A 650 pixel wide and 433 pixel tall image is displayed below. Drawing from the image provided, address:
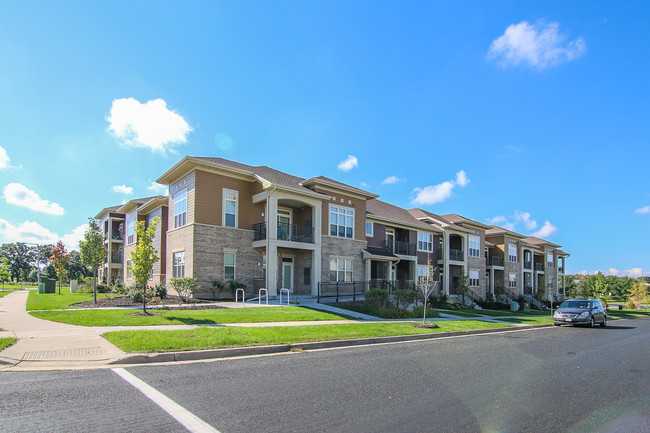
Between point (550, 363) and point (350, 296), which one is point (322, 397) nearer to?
point (550, 363)

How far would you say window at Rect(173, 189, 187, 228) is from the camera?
25.0 metres

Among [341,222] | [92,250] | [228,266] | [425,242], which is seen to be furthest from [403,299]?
[425,242]

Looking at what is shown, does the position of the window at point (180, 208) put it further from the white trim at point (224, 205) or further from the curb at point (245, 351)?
the curb at point (245, 351)

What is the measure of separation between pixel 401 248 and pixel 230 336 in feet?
87.5

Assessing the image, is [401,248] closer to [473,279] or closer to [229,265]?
[473,279]

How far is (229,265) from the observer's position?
2448 centimetres

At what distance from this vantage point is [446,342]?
12.5 meters

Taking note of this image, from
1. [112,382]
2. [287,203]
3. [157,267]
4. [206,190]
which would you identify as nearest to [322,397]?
[112,382]

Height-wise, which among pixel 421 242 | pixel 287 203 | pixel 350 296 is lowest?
pixel 350 296

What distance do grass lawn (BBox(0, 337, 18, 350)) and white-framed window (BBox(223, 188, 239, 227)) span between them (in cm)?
1534

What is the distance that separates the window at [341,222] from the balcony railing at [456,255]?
48.3 ft

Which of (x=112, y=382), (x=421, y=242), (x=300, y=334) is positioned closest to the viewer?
(x=112, y=382)

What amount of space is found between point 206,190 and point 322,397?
64.6 feet

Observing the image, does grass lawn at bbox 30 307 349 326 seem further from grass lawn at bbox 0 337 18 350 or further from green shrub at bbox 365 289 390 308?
green shrub at bbox 365 289 390 308
